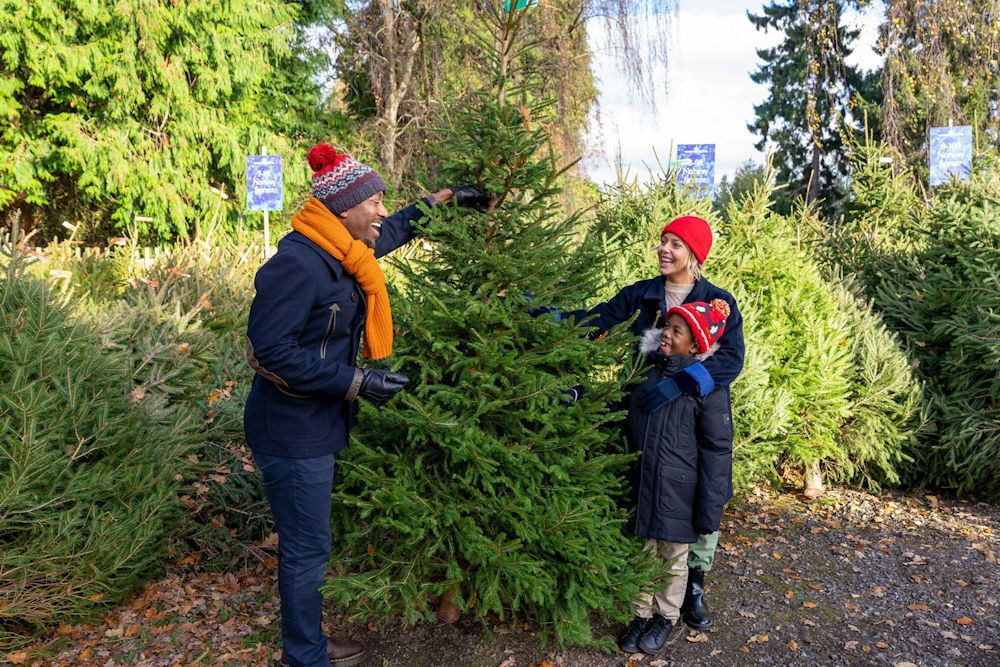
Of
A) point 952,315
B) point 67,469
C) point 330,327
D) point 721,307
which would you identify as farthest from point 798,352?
Answer: point 67,469

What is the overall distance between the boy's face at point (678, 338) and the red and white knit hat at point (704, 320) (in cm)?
2

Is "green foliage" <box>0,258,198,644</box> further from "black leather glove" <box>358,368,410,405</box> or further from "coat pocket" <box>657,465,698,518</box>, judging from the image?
"coat pocket" <box>657,465,698,518</box>

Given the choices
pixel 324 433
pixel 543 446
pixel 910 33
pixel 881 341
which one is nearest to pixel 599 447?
pixel 543 446

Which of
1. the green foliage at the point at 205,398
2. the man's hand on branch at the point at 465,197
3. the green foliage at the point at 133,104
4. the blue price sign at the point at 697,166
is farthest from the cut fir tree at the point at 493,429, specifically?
the green foliage at the point at 133,104

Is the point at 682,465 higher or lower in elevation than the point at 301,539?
higher

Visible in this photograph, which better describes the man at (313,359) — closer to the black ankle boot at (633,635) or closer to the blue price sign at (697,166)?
the black ankle boot at (633,635)

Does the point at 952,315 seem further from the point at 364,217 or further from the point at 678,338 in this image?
the point at 364,217

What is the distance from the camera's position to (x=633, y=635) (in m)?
3.48

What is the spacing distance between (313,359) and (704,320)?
1.78 metres

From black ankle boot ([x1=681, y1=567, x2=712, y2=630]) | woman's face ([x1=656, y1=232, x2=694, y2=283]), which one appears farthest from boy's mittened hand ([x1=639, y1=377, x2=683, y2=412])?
black ankle boot ([x1=681, y1=567, x2=712, y2=630])

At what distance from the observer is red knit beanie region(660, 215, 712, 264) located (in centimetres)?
343

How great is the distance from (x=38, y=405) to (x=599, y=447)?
2.53m

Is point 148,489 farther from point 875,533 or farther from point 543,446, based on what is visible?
point 875,533

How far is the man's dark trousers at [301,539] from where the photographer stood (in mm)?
2803
